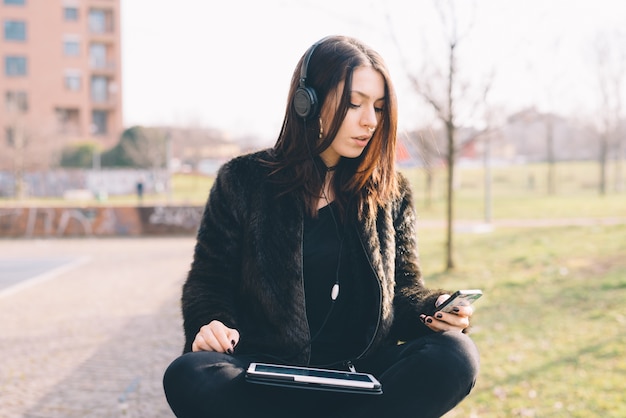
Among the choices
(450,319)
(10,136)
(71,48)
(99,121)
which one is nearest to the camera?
(450,319)

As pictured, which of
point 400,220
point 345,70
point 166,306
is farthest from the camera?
point 166,306

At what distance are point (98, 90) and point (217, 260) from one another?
58.4 m

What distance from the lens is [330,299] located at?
238 cm

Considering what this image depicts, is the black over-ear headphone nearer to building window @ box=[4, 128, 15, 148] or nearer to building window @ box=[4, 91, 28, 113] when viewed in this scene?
building window @ box=[4, 128, 15, 148]

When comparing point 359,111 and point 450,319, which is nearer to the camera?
point 450,319

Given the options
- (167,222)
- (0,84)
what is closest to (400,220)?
(167,222)

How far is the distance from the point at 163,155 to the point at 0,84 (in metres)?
14.9

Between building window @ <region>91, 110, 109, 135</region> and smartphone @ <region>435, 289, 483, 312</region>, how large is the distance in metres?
58.6

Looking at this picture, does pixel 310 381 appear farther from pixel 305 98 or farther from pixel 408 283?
pixel 305 98

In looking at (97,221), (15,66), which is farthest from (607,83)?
(15,66)

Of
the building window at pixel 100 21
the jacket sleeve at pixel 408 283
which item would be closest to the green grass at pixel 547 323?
the jacket sleeve at pixel 408 283

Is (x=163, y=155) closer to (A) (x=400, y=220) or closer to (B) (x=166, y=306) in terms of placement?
(B) (x=166, y=306)

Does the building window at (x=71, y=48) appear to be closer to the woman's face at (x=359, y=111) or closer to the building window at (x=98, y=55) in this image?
the building window at (x=98, y=55)

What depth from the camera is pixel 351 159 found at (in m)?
2.62
